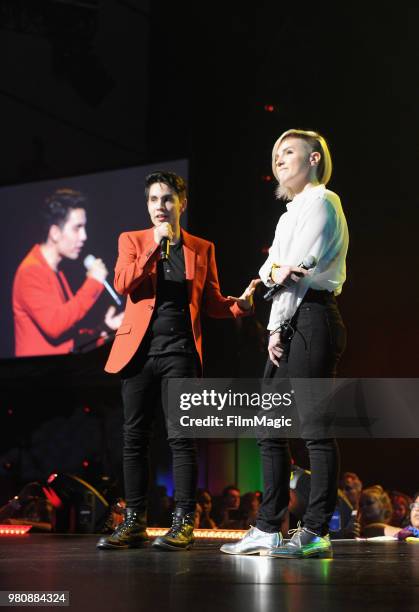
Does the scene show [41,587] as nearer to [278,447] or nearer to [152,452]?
[278,447]

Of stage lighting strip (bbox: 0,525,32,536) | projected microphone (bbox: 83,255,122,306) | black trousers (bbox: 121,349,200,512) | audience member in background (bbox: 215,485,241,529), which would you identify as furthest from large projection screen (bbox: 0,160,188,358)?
black trousers (bbox: 121,349,200,512)

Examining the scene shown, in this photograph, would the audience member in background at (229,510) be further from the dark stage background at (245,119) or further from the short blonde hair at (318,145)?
the short blonde hair at (318,145)

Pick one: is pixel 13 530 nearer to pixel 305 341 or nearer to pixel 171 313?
pixel 171 313

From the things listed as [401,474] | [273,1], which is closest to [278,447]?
[401,474]

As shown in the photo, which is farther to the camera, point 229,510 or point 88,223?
point 88,223

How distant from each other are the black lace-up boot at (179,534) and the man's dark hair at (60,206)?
5.60 metres

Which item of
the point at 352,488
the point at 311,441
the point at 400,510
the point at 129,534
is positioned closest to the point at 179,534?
the point at 129,534

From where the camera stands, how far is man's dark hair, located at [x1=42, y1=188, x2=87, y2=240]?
799cm

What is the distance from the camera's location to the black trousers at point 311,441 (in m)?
2.38

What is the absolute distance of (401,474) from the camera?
6.26m

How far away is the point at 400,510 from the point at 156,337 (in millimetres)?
3231

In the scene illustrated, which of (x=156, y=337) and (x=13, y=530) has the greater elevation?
(x=156, y=337)

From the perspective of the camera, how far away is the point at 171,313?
2.85 metres

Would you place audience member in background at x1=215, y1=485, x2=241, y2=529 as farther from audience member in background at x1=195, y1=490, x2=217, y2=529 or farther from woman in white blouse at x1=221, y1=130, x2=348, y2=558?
woman in white blouse at x1=221, y1=130, x2=348, y2=558
